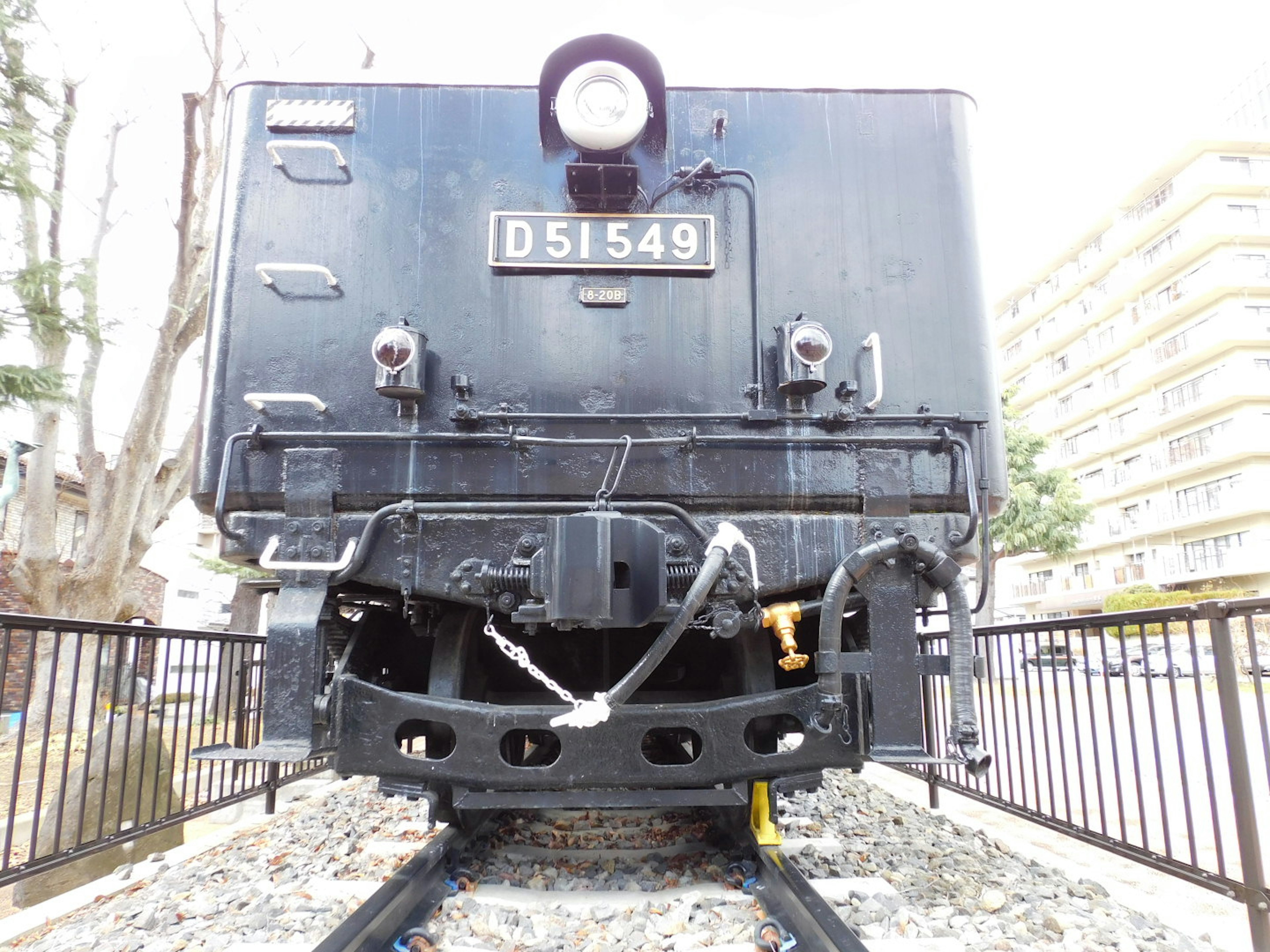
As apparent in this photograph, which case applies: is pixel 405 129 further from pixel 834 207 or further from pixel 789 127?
Result: pixel 834 207

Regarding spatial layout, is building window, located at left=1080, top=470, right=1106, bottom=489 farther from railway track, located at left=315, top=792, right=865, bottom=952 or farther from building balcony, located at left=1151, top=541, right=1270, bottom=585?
railway track, located at left=315, top=792, right=865, bottom=952

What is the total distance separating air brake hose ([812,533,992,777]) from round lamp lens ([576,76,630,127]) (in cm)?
167

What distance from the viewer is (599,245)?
2.83m

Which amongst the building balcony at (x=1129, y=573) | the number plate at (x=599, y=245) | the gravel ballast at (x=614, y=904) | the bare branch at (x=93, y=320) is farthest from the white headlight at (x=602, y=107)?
the building balcony at (x=1129, y=573)

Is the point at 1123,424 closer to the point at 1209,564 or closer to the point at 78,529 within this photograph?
the point at 1209,564

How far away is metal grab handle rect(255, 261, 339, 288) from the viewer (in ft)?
9.04

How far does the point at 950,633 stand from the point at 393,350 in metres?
1.98

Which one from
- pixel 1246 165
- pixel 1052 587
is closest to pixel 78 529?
pixel 1052 587

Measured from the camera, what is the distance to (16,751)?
3.31 metres

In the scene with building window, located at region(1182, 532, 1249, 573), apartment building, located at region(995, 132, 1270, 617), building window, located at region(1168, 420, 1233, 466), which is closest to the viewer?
building window, located at region(1182, 532, 1249, 573)

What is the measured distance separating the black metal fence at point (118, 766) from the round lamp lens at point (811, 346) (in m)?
2.59

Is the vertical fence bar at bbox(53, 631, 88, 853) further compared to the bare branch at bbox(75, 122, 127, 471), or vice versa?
the bare branch at bbox(75, 122, 127, 471)

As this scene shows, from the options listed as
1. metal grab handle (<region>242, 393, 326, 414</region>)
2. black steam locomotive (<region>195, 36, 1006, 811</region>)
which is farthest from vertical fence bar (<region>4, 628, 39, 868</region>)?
metal grab handle (<region>242, 393, 326, 414</region>)

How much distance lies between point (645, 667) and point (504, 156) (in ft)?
6.39
